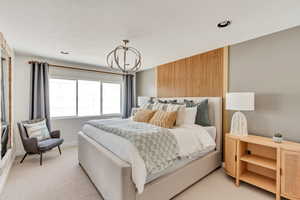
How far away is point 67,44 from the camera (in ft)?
8.96

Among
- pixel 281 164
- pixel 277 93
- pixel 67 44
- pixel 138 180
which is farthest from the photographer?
pixel 67 44

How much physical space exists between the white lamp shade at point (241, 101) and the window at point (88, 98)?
12.7ft

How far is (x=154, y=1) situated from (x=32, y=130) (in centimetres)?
344

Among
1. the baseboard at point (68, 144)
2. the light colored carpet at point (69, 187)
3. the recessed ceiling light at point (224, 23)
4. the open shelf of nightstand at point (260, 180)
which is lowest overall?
the light colored carpet at point (69, 187)

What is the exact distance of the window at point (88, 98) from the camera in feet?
14.5

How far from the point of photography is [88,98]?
14.9 ft

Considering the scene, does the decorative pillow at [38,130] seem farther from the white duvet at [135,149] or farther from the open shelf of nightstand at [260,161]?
the open shelf of nightstand at [260,161]

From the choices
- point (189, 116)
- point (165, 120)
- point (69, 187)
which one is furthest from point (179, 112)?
point (69, 187)

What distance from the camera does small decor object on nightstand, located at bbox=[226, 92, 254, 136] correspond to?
2150 millimetres

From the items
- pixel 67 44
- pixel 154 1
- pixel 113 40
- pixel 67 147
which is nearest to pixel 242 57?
pixel 154 1

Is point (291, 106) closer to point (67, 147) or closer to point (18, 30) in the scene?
point (18, 30)

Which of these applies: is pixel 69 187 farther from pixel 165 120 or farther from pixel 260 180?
pixel 260 180

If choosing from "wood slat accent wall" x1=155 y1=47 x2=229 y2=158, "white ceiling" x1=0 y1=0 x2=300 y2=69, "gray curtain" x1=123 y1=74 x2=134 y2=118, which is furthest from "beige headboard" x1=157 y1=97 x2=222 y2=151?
"gray curtain" x1=123 y1=74 x2=134 y2=118

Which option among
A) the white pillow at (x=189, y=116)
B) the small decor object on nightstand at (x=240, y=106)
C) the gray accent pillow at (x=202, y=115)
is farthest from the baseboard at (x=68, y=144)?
the small decor object on nightstand at (x=240, y=106)
